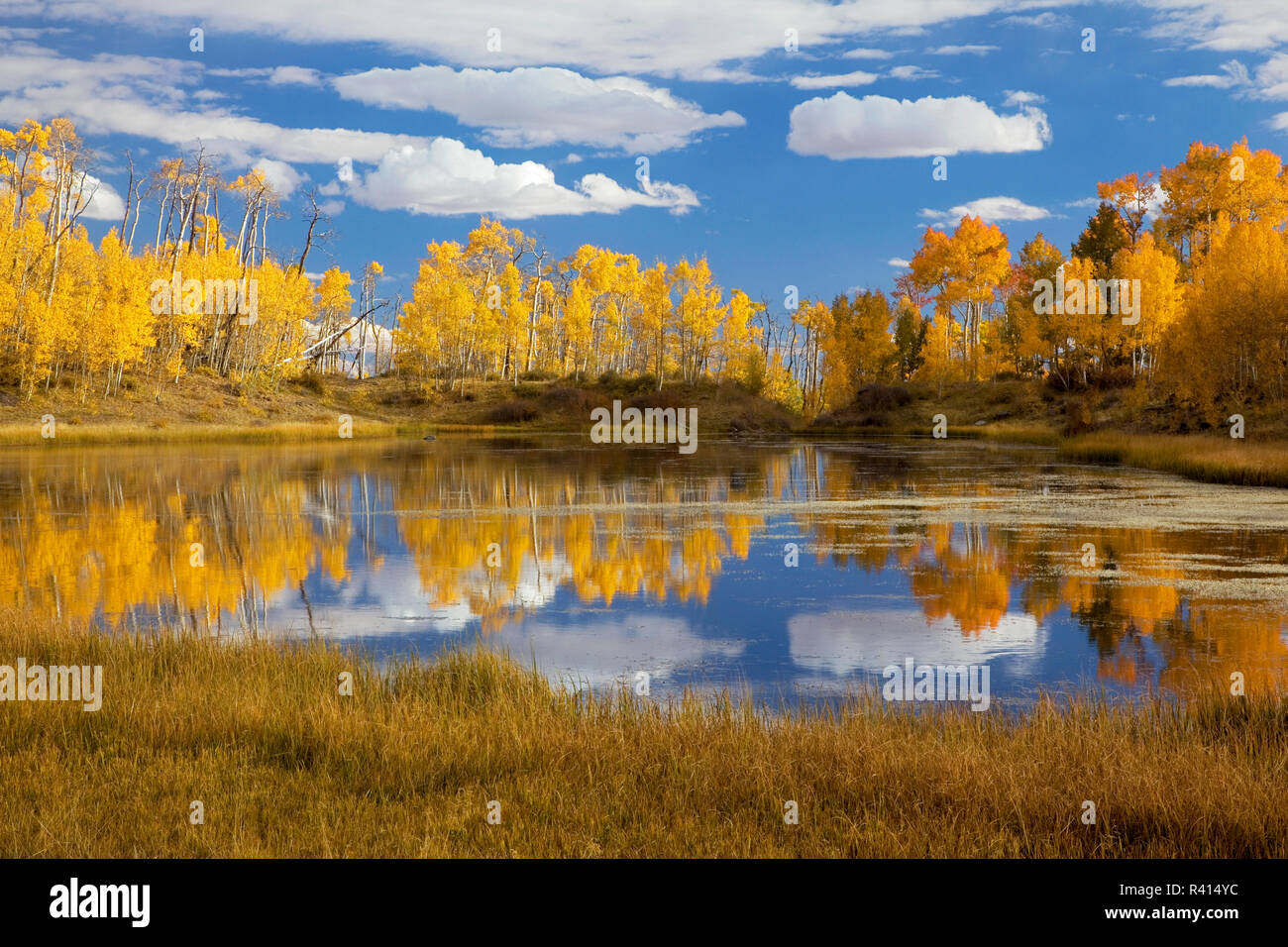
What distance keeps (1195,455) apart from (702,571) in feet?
80.9

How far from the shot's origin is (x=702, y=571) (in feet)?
53.5

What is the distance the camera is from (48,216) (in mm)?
63406

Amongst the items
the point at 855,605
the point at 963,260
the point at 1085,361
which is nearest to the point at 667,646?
the point at 855,605

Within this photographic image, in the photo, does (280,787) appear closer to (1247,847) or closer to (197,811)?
(197,811)

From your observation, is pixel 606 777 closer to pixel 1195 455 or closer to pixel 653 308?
pixel 1195 455

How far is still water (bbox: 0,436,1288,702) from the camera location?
1102cm

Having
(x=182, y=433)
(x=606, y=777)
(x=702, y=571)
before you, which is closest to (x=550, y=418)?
(x=182, y=433)

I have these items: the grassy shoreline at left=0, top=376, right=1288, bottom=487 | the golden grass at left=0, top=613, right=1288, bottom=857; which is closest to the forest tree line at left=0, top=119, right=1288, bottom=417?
the grassy shoreline at left=0, top=376, right=1288, bottom=487

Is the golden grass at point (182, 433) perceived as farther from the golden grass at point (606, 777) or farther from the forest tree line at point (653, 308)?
the golden grass at point (606, 777)

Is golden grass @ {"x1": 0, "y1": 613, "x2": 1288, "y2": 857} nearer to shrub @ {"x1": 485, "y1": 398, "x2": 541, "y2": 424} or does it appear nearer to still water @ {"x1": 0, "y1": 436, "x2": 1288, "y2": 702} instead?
still water @ {"x1": 0, "y1": 436, "x2": 1288, "y2": 702}

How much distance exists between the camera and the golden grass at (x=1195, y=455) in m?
30.2

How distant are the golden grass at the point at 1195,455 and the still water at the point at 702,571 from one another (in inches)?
63.6

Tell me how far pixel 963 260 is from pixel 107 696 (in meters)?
70.5
